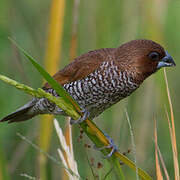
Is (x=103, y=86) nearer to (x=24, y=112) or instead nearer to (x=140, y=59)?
(x=140, y=59)

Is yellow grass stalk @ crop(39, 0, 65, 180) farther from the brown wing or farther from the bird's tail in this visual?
the bird's tail

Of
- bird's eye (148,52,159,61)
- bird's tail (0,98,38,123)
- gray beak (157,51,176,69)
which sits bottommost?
gray beak (157,51,176,69)

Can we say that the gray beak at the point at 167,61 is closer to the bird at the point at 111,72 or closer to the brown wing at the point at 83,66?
the bird at the point at 111,72

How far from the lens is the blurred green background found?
3.43 meters

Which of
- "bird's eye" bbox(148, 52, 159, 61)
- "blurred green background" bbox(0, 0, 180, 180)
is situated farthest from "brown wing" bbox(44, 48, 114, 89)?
"blurred green background" bbox(0, 0, 180, 180)

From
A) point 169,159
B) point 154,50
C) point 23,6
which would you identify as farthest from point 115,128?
point 23,6

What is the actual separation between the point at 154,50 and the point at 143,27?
0.76 m

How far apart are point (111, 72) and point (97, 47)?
664mm

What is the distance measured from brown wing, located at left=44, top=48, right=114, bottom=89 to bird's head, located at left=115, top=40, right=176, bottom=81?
0.09 meters

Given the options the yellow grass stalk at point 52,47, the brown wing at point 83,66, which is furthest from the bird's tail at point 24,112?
the brown wing at point 83,66

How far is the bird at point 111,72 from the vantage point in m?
2.78

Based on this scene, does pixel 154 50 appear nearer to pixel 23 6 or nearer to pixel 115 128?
pixel 115 128

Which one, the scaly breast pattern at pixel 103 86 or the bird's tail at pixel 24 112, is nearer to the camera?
the scaly breast pattern at pixel 103 86

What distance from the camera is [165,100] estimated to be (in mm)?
3254
